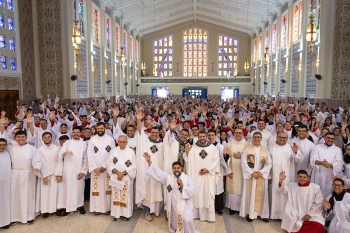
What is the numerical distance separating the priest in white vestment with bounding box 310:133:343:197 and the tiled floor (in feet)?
3.89

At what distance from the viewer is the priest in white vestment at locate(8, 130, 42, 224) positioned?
5254 millimetres

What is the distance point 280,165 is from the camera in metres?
5.61

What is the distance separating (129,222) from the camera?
5504mm

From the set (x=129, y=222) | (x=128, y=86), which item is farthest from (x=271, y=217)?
(x=128, y=86)

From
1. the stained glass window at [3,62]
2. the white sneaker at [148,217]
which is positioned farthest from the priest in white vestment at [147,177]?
the stained glass window at [3,62]

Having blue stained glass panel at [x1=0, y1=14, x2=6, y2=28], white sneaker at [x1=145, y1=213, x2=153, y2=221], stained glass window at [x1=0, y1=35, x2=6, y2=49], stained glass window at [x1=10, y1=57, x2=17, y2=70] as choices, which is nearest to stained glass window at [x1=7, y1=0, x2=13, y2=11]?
blue stained glass panel at [x1=0, y1=14, x2=6, y2=28]

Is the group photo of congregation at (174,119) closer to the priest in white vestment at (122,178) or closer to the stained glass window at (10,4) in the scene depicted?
the priest in white vestment at (122,178)

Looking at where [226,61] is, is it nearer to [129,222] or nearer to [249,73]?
[249,73]

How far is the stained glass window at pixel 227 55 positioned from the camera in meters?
36.5

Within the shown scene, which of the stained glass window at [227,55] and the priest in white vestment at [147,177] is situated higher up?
the stained glass window at [227,55]

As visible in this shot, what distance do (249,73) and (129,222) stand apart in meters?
33.9

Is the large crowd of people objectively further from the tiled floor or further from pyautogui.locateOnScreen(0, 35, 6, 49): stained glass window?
pyautogui.locateOnScreen(0, 35, 6, 49): stained glass window

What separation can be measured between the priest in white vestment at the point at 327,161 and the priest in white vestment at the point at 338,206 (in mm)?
644

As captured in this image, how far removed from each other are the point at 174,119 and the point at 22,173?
10.3 feet
